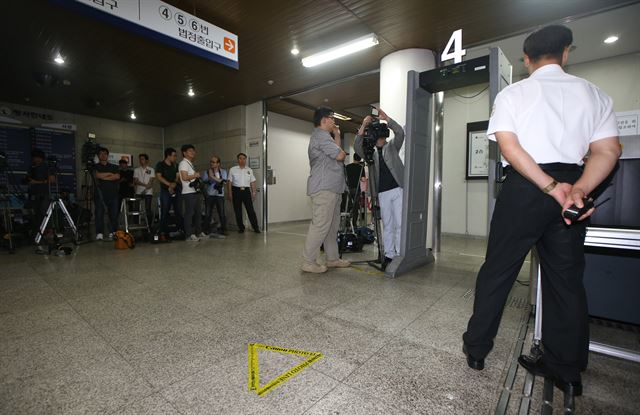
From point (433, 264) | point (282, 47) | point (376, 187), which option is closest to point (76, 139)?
point (282, 47)

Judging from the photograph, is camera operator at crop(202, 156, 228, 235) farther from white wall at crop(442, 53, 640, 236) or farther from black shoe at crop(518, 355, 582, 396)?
black shoe at crop(518, 355, 582, 396)

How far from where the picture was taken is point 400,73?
4707 millimetres

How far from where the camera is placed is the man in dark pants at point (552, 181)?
3.99 feet

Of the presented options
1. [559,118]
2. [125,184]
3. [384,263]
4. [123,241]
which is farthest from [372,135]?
[125,184]

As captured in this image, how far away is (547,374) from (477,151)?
5159 mm

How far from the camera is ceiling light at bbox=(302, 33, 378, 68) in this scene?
14.1ft

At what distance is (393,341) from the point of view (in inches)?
71.6

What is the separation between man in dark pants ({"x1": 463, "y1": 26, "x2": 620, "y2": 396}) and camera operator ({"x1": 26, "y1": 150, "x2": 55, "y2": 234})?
6591mm

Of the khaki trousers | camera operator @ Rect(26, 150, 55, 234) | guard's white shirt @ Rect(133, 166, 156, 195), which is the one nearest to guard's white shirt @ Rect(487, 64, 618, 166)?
the khaki trousers

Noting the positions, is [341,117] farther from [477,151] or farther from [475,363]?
[475,363]

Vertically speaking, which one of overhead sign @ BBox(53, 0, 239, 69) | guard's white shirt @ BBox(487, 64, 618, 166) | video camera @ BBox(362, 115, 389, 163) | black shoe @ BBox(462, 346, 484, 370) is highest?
overhead sign @ BBox(53, 0, 239, 69)

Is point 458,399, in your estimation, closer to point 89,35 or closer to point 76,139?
point 89,35

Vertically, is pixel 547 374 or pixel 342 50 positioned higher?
pixel 342 50

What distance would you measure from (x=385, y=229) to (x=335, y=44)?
289 centimetres
